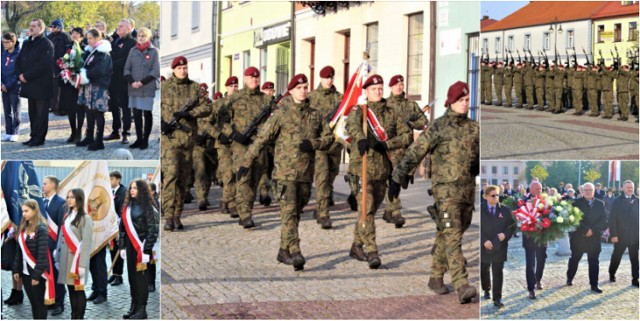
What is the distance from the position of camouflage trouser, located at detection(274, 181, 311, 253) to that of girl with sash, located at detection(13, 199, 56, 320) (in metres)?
3.10

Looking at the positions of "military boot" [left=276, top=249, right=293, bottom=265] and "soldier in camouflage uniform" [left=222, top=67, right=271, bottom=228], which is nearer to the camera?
"military boot" [left=276, top=249, right=293, bottom=265]

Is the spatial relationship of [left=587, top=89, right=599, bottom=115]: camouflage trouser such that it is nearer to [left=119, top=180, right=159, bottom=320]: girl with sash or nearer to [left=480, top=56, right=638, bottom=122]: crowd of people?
[left=480, top=56, right=638, bottom=122]: crowd of people

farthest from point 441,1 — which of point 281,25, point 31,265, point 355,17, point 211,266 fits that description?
point 31,265

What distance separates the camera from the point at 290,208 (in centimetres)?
1057

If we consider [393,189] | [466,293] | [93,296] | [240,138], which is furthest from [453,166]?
[240,138]

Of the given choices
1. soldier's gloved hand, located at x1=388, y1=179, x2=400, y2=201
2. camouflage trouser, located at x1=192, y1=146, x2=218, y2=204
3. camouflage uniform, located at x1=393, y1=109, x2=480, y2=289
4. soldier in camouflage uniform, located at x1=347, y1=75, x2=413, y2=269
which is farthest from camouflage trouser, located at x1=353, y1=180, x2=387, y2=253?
camouflage trouser, located at x1=192, y1=146, x2=218, y2=204

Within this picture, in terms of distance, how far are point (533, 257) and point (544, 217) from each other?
0.97 feet

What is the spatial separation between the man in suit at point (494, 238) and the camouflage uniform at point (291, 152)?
9.63 feet

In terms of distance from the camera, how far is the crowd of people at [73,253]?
777 cm

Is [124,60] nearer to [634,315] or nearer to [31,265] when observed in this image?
[31,265]

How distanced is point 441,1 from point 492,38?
1215cm

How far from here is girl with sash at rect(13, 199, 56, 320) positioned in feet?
25.6

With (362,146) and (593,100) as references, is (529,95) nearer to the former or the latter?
(593,100)

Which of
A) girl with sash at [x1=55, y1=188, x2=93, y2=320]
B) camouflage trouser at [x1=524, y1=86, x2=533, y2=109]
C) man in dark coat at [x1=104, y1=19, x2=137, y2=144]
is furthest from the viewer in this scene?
camouflage trouser at [x1=524, y1=86, x2=533, y2=109]
